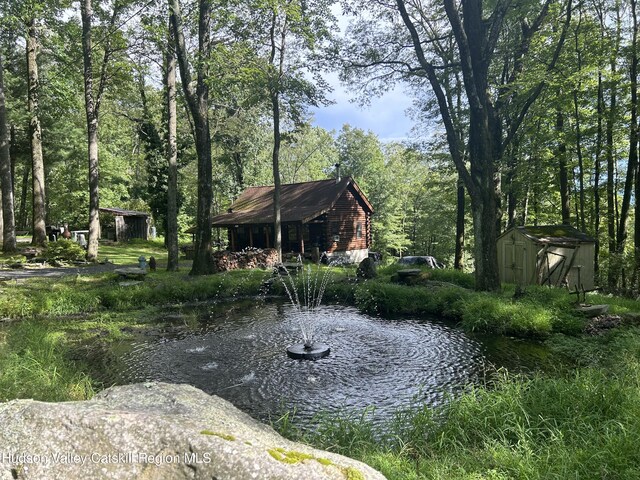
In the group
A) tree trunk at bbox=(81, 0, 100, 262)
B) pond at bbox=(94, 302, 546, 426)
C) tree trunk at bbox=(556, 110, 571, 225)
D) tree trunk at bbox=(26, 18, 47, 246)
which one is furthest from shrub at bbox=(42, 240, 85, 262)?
tree trunk at bbox=(556, 110, 571, 225)

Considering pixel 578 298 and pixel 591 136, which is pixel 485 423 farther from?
pixel 591 136

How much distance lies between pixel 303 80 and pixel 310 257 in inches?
460

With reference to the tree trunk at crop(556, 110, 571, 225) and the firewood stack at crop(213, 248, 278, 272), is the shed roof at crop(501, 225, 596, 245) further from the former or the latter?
the firewood stack at crop(213, 248, 278, 272)

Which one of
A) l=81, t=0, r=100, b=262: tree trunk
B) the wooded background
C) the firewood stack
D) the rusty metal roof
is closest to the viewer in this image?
the wooded background

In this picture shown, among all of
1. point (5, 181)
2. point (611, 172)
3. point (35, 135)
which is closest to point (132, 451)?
point (611, 172)

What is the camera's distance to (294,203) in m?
29.9

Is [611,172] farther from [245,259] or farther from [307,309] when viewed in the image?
[245,259]

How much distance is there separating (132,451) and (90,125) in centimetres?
2192

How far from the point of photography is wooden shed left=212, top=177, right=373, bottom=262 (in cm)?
2831

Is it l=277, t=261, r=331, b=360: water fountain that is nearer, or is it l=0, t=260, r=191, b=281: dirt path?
l=277, t=261, r=331, b=360: water fountain

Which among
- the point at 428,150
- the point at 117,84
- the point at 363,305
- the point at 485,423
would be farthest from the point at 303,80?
the point at 485,423

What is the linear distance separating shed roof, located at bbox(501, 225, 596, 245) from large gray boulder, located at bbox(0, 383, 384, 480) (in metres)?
14.8

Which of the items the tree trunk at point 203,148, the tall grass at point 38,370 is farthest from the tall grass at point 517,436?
the tree trunk at point 203,148

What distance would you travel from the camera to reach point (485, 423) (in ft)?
15.5
